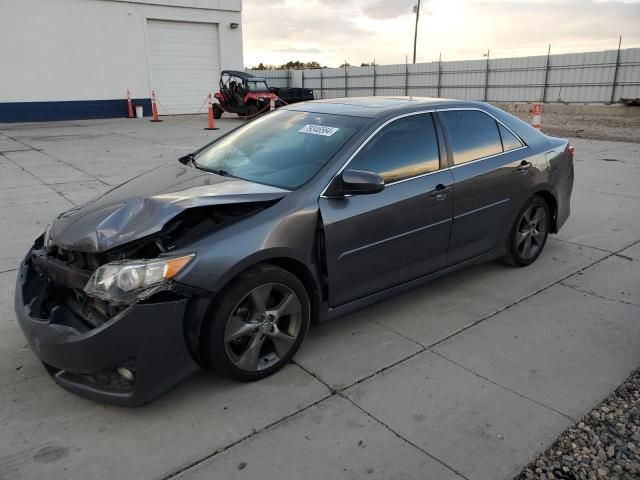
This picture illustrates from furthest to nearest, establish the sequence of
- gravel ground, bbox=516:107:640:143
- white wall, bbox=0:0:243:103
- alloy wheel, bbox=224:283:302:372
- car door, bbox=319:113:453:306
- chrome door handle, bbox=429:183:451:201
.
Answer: white wall, bbox=0:0:243:103
gravel ground, bbox=516:107:640:143
chrome door handle, bbox=429:183:451:201
car door, bbox=319:113:453:306
alloy wheel, bbox=224:283:302:372

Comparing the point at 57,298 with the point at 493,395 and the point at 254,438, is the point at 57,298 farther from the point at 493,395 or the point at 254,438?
the point at 493,395

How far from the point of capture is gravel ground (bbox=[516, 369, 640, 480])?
2422mm

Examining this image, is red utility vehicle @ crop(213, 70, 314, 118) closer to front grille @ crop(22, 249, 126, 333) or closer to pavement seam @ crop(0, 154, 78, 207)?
pavement seam @ crop(0, 154, 78, 207)

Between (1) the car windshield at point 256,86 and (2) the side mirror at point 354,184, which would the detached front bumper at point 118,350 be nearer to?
(2) the side mirror at point 354,184

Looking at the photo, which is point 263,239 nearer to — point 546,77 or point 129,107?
point 129,107

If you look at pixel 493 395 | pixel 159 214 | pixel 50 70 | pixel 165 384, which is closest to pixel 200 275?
pixel 159 214

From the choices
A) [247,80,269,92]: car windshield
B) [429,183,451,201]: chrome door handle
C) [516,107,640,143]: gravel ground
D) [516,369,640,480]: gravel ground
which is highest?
[247,80,269,92]: car windshield

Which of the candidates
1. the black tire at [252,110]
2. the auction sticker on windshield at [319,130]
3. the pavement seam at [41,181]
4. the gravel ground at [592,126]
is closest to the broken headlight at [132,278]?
the auction sticker on windshield at [319,130]

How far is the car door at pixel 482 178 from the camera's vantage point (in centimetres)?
402

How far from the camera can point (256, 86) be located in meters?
20.2

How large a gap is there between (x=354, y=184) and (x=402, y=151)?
70cm

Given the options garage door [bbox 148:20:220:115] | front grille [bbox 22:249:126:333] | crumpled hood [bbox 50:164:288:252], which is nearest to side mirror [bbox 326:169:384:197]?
crumpled hood [bbox 50:164:288:252]

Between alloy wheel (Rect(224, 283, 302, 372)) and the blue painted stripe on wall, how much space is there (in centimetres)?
2064

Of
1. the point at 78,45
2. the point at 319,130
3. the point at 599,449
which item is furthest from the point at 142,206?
the point at 78,45
